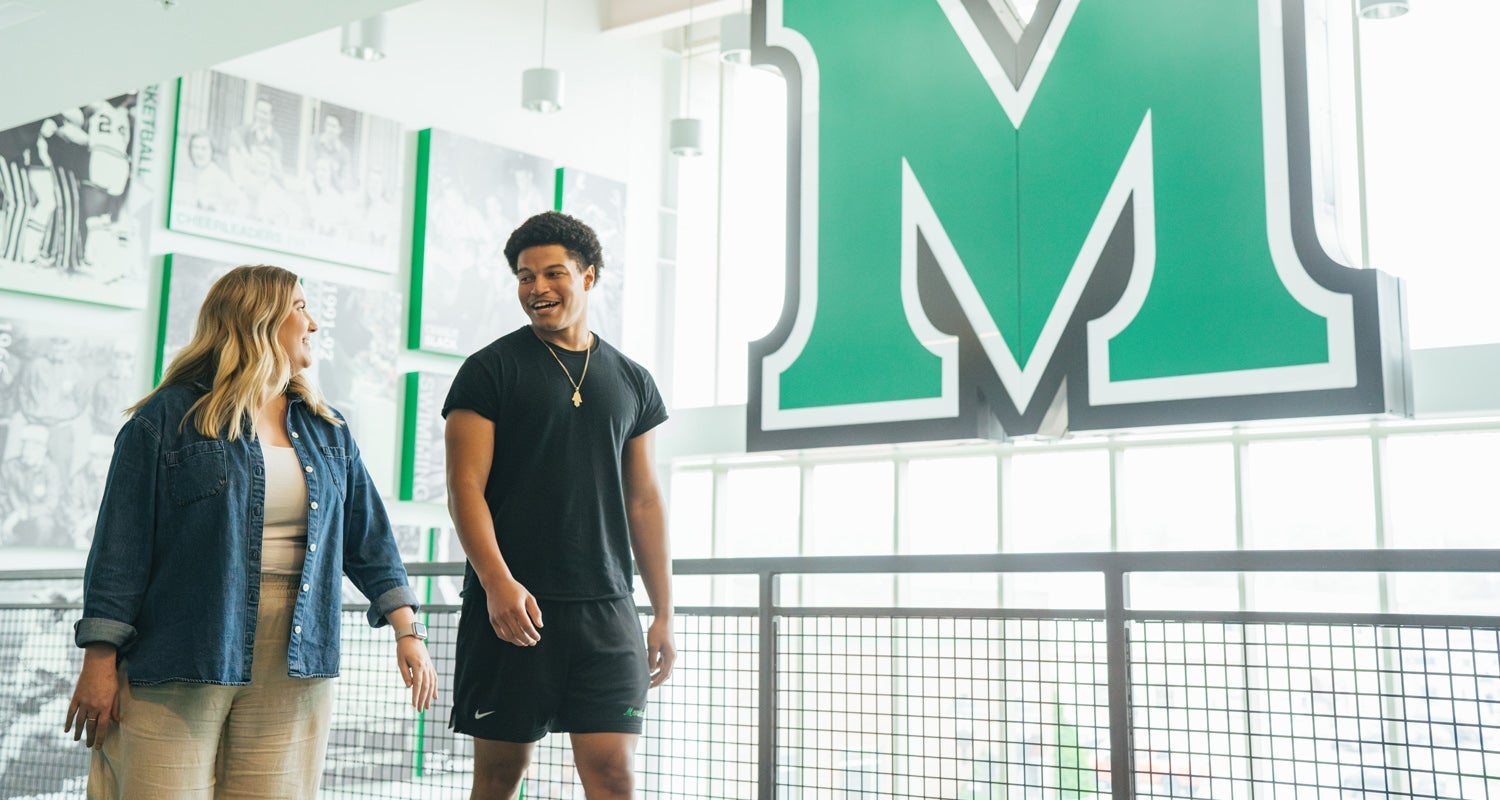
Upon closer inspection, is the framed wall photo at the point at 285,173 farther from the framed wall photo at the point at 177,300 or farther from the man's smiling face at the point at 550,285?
the man's smiling face at the point at 550,285

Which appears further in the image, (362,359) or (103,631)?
(362,359)

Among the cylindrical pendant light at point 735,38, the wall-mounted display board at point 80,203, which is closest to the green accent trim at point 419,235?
the wall-mounted display board at point 80,203

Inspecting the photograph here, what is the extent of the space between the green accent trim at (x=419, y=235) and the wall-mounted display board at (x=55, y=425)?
2.27 meters

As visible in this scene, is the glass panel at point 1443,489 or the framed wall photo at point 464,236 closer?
the glass panel at point 1443,489

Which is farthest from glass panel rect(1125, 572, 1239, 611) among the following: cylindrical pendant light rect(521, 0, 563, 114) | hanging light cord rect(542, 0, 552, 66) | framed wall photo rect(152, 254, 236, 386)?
framed wall photo rect(152, 254, 236, 386)

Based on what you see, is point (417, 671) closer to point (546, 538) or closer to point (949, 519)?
point (546, 538)

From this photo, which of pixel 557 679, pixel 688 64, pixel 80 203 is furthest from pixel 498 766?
pixel 688 64

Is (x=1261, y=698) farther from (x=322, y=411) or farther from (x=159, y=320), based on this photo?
(x=322, y=411)

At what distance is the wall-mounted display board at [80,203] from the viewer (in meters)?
7.92

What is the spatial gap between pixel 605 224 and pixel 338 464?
9.64 meters

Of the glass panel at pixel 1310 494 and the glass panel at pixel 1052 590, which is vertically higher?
the glass panel at pixel 1310 494

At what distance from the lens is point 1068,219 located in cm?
341

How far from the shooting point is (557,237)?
283 cm

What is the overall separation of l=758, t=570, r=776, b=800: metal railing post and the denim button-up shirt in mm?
1056
